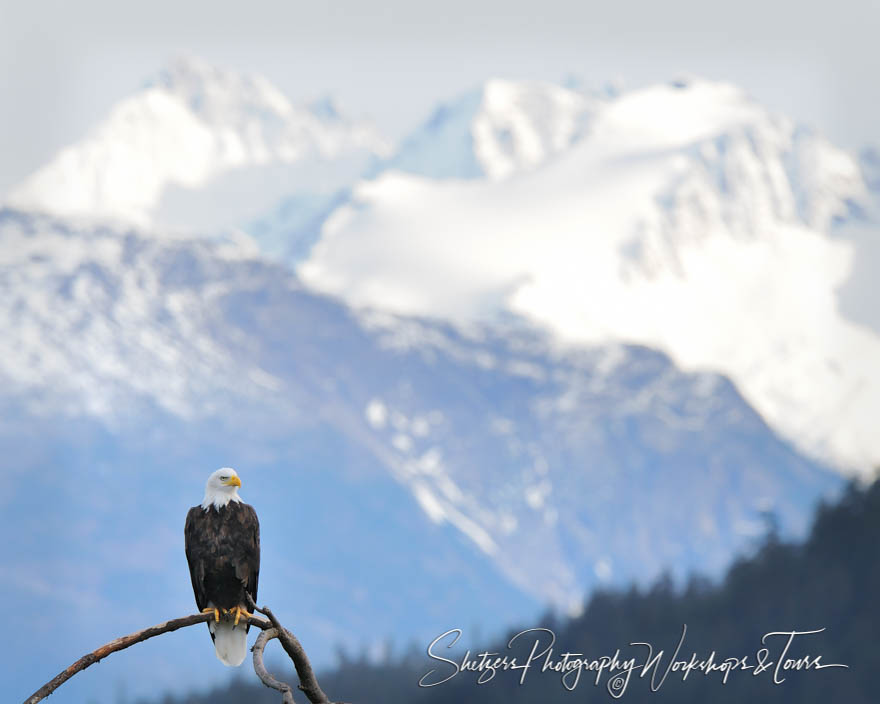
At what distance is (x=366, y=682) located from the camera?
567 ft

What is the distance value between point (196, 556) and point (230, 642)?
1.35 m

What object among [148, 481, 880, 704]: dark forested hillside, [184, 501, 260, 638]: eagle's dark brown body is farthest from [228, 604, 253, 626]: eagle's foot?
[148, 481, 880, 704]: dark forested hillside

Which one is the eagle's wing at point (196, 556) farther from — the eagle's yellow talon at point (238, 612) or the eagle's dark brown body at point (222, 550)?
the eagle's yellow talon at point (238, 612)

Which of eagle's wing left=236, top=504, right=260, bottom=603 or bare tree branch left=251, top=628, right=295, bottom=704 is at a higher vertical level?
eagle's wing left=236, top=504, right=260, bottom=603

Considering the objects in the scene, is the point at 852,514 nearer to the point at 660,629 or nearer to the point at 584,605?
the point at 660,629

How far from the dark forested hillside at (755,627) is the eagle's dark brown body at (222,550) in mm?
82163

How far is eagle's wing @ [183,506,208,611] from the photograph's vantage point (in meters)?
17.6

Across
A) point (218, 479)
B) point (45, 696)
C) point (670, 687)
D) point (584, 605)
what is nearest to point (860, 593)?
point (670, 687)

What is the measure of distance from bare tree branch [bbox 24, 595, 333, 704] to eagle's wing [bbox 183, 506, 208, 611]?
7405 millimetres

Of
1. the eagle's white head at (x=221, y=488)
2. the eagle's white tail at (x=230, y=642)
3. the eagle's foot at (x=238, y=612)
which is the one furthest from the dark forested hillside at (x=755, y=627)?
the eagle's foot at (x=238, y=612)

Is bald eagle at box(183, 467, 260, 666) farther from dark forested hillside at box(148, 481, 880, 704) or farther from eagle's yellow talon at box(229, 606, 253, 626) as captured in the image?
dark forested hillside at box(148, 481, 880, 704)

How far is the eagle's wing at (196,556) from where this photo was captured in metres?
17.6

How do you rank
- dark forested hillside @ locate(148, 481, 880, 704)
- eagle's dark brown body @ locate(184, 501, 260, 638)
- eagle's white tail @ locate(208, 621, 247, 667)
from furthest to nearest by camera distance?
1. dark forested hillside @ locate(148, 481, 880, 704)
2. eagle's dark brown body @ locate(184, 501, 260, 638)
3. eagle's white tail @ locate(208, 621, 247, 667)

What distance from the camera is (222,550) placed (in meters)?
17.7
